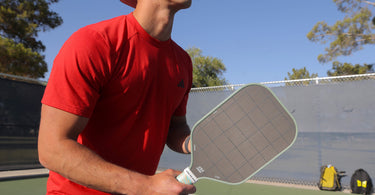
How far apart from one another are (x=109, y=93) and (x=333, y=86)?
6357 millimetres

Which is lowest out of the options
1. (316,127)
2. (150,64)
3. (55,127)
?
(316,127)

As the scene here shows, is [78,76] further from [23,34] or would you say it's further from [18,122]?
[23,34]

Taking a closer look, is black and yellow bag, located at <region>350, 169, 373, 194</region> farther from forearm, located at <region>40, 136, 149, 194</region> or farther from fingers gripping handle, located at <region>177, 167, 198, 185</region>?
forearm, located at <region>40, 136, 149, 194</region>

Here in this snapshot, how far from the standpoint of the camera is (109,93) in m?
1.13

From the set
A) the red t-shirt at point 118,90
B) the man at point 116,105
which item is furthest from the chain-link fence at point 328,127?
the red t-shirt at point 118,90

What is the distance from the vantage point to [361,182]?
5.93 metres

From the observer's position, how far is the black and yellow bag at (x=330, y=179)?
6.17 meters

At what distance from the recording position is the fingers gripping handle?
986 mm

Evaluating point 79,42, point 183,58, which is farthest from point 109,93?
point 183,58

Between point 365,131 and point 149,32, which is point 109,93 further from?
point 365,131

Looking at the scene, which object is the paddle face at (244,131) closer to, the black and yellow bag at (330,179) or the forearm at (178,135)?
the forearm at (178,135)

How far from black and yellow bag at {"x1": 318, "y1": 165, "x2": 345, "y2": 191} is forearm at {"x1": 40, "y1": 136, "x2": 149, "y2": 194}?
603 centimetres

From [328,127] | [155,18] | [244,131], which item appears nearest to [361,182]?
[328,127]

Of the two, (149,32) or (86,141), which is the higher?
(149,32)
